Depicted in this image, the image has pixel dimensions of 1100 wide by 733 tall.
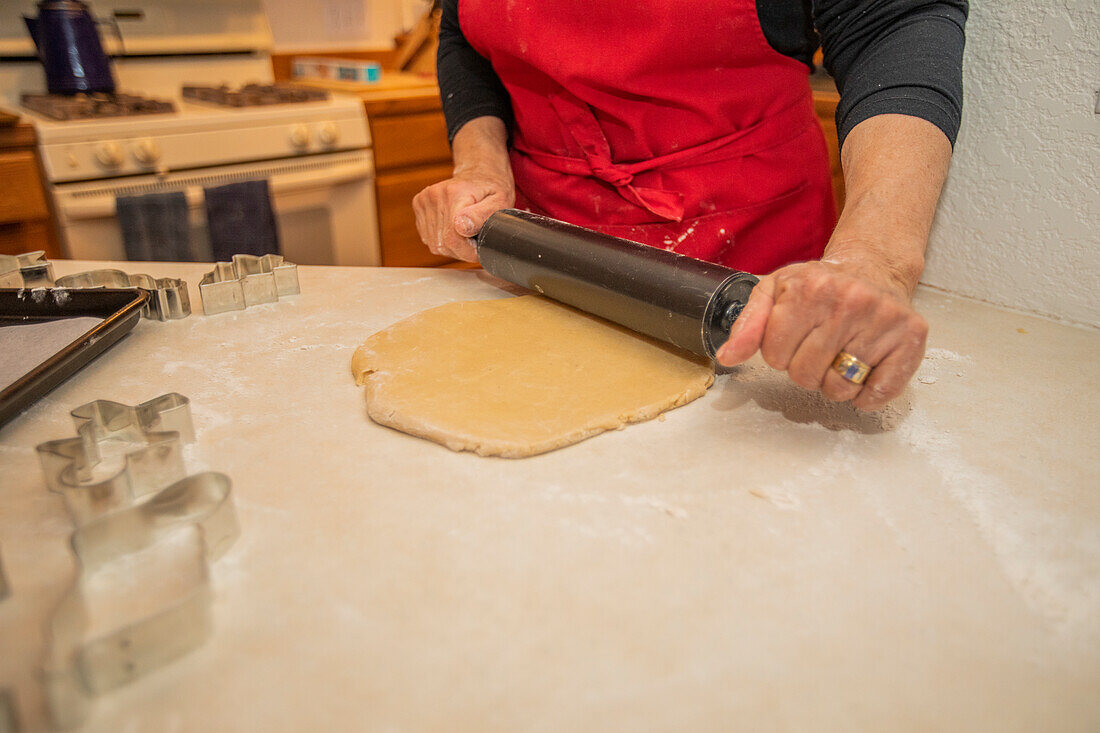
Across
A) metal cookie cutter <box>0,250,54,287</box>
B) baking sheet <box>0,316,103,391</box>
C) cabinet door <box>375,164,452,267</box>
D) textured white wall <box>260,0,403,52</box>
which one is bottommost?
cabinet door <box>375,164,452,267</box>

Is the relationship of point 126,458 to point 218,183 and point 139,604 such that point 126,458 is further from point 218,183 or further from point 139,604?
point 218,183

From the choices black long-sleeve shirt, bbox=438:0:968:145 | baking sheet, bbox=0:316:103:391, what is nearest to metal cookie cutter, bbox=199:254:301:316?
baking sheet, bbox=0:316:103:391

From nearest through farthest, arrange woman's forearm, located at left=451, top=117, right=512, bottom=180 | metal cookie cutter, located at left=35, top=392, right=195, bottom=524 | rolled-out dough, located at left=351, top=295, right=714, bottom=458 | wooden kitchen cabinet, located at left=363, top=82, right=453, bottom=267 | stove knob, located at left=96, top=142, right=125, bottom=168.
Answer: metal cookie cutter, located at left=35, top=392, right=195, bottom=524 → rolled-out dough, located at left=351, top=295, right=714, bottom=458 → woman's forearm, located at left=451, top=117, right=512, bottom=180 → stove knob, located at left=96, top=142, right=125, bottom=168 → wooden kitchen cabinet, located at left=363, top=82, right=453, bottom=267

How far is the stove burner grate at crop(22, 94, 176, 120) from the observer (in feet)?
6.66

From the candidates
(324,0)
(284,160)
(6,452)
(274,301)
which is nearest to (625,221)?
(274,301)

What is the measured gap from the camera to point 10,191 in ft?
6.24

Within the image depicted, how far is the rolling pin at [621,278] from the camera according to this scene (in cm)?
78

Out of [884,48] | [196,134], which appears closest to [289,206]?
[196,134]

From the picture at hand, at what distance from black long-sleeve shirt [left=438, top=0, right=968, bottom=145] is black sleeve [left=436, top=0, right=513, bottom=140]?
1.80 feet

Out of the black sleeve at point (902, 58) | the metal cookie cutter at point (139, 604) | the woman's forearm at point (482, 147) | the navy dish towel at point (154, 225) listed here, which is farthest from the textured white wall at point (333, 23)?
the metal cookie cutter at point (139, 604)

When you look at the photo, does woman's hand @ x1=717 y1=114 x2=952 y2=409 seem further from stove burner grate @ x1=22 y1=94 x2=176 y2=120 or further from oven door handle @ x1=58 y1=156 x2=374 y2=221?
stove burner grate @ x1=22 y1=94 x2=176 y2=120

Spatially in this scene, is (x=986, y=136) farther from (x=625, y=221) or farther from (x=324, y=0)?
(x=324, y=0)

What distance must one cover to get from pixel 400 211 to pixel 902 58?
202 cm

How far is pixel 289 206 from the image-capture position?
2393 millimetres
